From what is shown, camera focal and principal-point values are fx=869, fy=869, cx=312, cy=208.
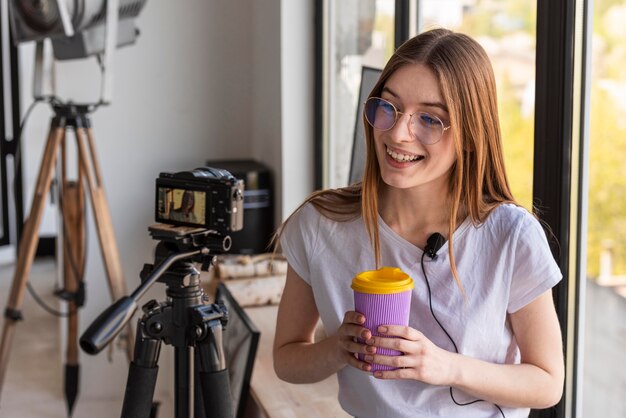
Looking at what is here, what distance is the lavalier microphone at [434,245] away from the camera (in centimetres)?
130

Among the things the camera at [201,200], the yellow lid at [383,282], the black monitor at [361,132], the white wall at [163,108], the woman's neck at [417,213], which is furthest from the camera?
the white wall at [163,108]

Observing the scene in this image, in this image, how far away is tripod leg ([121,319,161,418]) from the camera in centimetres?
123

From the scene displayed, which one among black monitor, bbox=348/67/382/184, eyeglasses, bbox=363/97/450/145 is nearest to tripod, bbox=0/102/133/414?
black monitor, bbox=348/67/382/184

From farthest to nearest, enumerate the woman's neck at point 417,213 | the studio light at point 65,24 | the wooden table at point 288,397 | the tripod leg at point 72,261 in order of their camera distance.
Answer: the tripod leg at point 72,261, the studio light at point 65,24, the wooden table at point 288,397, the woman's neck at point 417,213

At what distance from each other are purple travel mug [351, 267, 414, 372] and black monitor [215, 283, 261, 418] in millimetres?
768

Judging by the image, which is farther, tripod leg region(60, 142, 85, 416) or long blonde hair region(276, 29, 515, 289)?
tripod leg region(60, 142, 85, 416)

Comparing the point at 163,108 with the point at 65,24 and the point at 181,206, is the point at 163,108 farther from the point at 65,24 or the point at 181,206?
the point at 181,206

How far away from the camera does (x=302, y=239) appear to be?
4.58ft

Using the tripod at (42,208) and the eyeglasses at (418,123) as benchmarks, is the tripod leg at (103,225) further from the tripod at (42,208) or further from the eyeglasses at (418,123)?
the eyeglasses at (418,123)

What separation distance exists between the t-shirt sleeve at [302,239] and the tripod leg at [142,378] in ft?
0.91

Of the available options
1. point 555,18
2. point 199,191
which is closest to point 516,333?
point 199,191

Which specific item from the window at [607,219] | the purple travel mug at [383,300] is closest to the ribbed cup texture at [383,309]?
the purple travel mug at [383,300]

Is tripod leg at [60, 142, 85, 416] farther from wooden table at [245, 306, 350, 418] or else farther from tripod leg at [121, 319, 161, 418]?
tripod leg at [121, 319, 161, 418]

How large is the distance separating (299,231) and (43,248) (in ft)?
15.9
